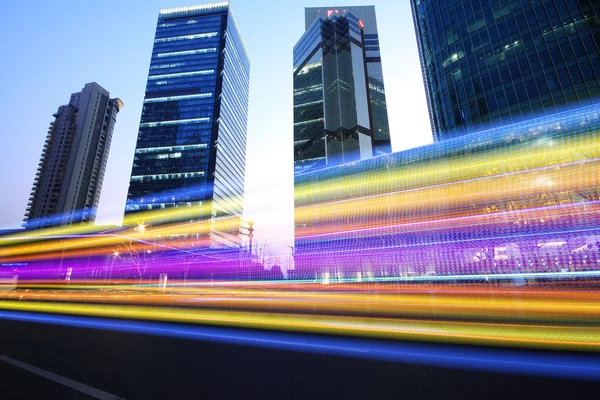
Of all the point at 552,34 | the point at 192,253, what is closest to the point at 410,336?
the point at 192,253

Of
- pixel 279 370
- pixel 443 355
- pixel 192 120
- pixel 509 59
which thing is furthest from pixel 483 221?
pixel 192 120

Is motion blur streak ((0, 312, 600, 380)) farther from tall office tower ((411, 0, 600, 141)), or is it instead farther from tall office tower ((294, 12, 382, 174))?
tall office tower ((294, 12, 382, 174))

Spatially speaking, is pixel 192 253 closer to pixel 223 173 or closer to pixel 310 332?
pixel 310 332

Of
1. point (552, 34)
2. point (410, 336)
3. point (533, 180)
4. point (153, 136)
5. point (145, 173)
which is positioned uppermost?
point (153, 136)

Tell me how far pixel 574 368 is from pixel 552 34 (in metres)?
60.6

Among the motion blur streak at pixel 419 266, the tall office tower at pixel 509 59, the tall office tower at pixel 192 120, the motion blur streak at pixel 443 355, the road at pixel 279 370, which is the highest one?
the tall office tower at pixel 192 120

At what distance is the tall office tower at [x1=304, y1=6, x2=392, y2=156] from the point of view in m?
131

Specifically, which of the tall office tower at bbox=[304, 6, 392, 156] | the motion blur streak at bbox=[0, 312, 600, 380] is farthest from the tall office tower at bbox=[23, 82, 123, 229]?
the motion blur streak at bbox=[0, 312, 600, 380]

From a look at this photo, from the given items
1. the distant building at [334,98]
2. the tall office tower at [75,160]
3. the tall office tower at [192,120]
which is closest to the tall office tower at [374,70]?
the distant building at [334,98]

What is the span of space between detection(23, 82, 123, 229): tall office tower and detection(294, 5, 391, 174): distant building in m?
101

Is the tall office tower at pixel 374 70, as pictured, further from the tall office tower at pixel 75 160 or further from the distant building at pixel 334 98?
the tall office tower at pixel 75 160

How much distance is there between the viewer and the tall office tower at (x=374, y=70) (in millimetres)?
130750

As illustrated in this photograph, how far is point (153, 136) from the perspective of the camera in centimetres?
12638

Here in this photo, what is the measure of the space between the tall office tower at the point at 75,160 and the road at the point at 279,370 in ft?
501
